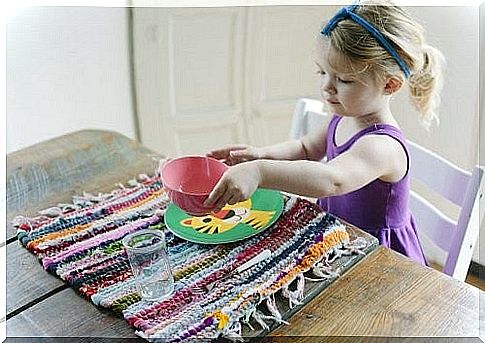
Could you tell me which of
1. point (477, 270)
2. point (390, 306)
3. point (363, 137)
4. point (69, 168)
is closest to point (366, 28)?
point (363, 137)

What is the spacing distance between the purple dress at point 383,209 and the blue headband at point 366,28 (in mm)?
113

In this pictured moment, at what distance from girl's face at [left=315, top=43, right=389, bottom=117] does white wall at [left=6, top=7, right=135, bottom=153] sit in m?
1.01

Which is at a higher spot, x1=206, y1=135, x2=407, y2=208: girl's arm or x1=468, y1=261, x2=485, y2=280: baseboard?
x1=206, y1=135, x2=407, y2=208: girl's arm

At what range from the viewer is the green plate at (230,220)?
1034 mm

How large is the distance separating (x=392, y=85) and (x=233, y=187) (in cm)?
35

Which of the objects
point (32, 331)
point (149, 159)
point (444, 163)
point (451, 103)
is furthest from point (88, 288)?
point (451, 103)

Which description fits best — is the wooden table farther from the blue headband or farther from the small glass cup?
the blue headband

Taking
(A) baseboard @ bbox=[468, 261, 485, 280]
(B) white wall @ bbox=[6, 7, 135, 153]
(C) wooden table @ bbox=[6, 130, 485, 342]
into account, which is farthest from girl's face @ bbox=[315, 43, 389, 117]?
(B) white wall @ bbox=[6, 7, 135, 153]

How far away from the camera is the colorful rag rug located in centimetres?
87

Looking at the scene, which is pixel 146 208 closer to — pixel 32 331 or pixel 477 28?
pixel 32 331

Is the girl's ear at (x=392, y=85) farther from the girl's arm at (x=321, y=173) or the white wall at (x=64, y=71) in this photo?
the white wall at (x=64, y=71)

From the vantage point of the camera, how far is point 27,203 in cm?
116

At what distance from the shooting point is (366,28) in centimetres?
109

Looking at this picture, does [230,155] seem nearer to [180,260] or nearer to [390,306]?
[180,260]
